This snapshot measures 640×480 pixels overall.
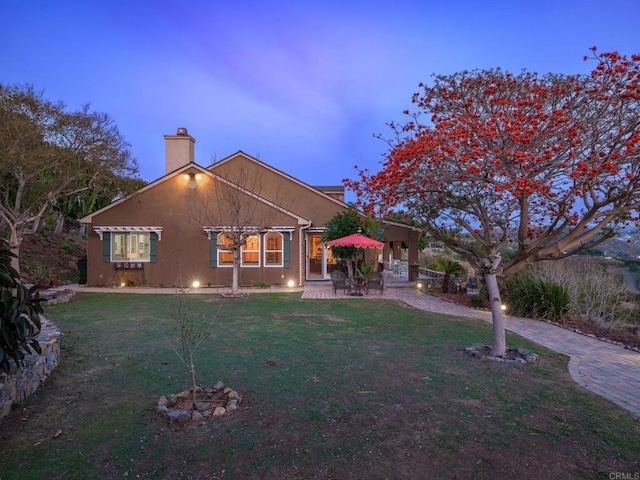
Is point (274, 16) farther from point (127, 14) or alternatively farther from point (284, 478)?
point (284, 478)

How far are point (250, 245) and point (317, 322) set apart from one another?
8921mm

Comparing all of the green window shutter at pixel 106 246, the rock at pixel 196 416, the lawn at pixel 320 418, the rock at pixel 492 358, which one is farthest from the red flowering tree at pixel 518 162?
the green window shutter at pixel 106 246

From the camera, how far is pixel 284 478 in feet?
9.86

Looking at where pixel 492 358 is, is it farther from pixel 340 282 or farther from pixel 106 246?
pixel 106 246

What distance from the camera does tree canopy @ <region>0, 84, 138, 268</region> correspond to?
11370mm

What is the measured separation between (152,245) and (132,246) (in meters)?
1.13

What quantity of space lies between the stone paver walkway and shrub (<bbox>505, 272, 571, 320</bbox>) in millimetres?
Result: 583

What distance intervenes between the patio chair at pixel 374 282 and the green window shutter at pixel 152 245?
9.56 m

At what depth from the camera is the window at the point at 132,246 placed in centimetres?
1722

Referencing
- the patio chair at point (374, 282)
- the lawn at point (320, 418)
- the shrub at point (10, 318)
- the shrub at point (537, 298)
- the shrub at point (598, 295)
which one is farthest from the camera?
the patio chair at point (374, 282)

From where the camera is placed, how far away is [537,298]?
11.0 metres

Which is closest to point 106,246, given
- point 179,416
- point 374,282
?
point 374,282

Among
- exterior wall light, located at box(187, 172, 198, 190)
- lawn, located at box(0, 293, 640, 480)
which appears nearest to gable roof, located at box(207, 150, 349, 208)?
exterior wall light, located at box(187, 172, 198, 190)

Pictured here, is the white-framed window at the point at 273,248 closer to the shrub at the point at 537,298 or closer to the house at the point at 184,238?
the house at the point at 184,238
